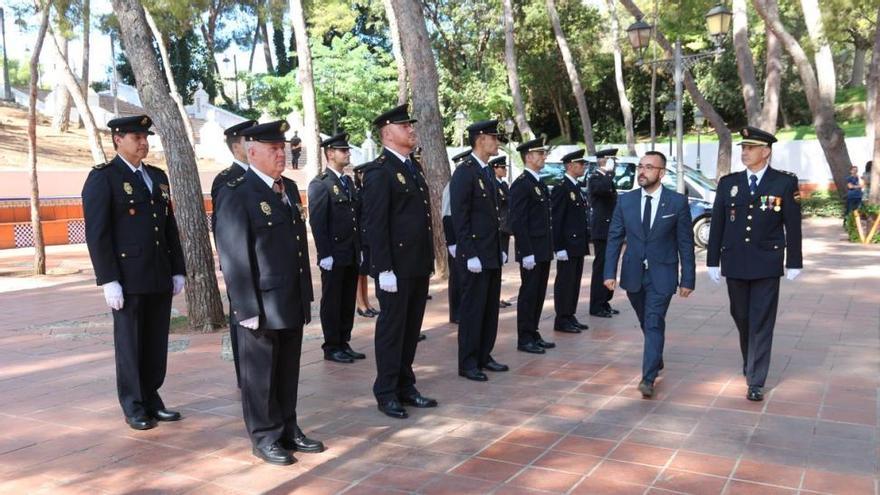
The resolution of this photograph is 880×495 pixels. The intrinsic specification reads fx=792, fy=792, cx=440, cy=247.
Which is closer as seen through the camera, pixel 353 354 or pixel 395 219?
pixel 395 219

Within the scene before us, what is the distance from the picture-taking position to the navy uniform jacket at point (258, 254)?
4.14 metres

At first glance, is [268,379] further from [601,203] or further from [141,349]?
[601,203]

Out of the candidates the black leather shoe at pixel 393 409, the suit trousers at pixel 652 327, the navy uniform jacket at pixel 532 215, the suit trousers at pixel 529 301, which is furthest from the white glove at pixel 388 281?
the suit trousers at pixel 529 301

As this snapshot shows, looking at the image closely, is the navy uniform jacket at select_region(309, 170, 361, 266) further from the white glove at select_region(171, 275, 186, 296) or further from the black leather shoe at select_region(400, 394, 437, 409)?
the black leather shoe at select_region(400, 394, 437, 409)

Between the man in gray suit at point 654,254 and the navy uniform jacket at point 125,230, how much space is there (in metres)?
3.09

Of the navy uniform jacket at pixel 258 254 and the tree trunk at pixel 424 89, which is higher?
the tree trunk at pixel 424 89

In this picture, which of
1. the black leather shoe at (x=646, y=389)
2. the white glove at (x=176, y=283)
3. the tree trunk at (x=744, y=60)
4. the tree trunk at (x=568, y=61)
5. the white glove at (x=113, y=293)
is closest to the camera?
the white glove at (x=113, y=293)

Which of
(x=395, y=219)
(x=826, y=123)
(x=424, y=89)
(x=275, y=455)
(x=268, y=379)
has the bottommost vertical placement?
(x=275, y=455)

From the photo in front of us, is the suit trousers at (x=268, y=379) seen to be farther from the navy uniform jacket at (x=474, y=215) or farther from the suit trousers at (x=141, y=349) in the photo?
the navy uniform jacket at (x=474, y=215)

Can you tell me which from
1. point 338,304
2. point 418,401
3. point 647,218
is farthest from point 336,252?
point 647,218

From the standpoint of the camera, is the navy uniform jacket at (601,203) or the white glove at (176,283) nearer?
the white glove at (176,283)

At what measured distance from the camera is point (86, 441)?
473 centimetres

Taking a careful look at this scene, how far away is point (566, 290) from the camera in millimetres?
7875

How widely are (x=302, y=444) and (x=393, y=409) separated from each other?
2.58ft
